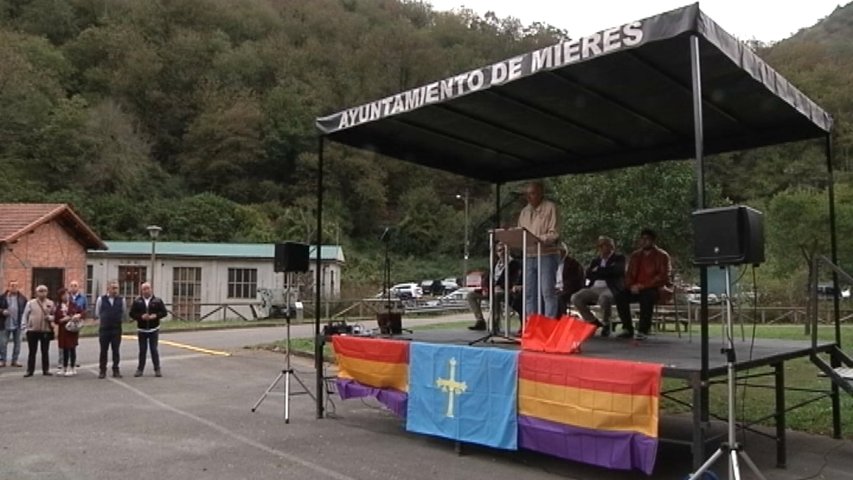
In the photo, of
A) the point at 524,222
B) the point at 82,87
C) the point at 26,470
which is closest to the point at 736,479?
the point at 524,222

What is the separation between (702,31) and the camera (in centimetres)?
529

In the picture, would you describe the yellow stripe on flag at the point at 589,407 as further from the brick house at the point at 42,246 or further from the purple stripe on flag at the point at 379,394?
the brick house at the point at 42,246

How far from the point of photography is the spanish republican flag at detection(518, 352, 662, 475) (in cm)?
551

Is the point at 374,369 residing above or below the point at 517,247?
below

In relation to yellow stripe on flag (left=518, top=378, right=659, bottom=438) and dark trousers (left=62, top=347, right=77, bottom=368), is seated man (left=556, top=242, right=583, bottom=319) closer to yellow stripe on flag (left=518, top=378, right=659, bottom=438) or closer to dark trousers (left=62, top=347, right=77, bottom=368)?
yellow stripe on flag (left=518, top=378, right=659, bottom=438)

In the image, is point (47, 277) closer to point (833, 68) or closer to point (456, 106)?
point (456, 106)

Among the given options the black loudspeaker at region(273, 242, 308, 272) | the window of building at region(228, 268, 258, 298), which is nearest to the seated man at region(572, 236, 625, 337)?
the black loudspeaker at region(273, 242, 308, 272)

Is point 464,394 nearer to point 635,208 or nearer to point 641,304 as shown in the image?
point 641,304

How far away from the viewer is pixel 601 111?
8.20 metres

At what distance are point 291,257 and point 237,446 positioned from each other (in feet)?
8.17

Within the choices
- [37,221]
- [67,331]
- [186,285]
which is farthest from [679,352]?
[186,285]

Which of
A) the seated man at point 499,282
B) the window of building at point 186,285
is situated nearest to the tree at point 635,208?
the window of building at point 186,285

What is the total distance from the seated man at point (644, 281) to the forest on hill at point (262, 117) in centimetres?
2080

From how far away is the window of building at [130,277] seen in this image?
1329 inches
